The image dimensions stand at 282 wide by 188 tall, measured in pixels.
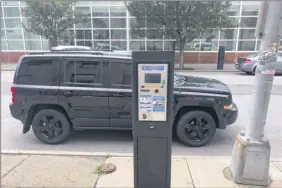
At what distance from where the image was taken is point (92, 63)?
14.5 feet

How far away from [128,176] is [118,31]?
56.8ft

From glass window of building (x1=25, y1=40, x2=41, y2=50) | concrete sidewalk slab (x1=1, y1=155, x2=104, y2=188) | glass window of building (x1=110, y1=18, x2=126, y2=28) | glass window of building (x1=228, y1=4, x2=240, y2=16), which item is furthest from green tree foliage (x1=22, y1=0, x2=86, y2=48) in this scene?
concrete sidewalk slab (x1=1, y1=155, x2=104, y2=188)

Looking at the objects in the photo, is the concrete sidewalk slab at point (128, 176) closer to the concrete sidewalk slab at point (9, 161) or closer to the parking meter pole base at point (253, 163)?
the parking meter pole base at point (253, 163)

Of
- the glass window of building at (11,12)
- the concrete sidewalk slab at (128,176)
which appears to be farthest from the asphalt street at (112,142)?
the glass window of building at (11,12)

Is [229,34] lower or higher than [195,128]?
higher

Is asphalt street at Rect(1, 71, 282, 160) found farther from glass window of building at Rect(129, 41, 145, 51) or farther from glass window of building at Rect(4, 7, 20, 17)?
glass window of building at Rect(4, 7, 20, 17)

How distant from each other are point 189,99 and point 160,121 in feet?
5.84

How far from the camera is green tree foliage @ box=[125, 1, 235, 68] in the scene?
14.4 m

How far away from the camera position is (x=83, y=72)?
443 cm

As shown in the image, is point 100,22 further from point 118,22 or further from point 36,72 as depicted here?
point 36,72

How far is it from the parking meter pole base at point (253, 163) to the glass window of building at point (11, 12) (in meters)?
21.3

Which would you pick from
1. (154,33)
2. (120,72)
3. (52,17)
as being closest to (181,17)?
(154,33)

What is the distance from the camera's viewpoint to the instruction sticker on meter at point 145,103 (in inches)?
101

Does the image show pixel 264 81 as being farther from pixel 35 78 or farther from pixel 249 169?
pixel 35 78
